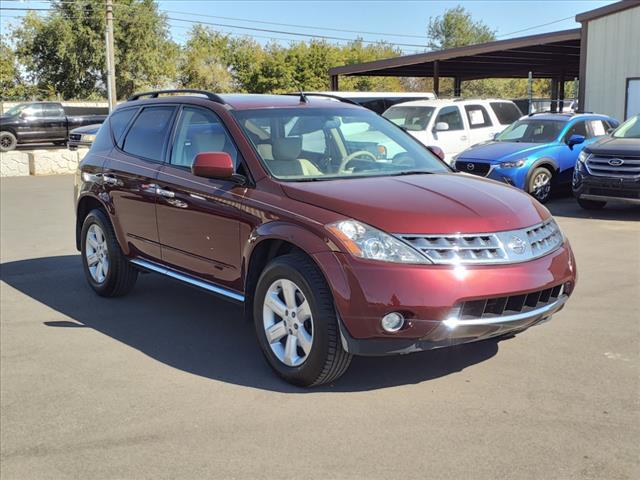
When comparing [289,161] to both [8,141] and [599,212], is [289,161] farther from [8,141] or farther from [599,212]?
[8,141]

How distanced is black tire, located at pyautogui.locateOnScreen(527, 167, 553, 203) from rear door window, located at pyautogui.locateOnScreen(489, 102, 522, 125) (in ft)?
14.2

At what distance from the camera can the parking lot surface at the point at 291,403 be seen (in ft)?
11.0

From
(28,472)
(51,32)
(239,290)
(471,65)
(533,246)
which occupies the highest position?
(51,32)

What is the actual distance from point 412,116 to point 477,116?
4.89 feet

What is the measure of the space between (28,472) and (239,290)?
1784 millimetres

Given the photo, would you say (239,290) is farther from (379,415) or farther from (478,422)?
(478,422)

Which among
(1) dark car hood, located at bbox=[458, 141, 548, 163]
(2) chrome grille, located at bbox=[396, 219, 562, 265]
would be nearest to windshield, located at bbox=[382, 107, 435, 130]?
(1) dark car hood, located at bbox=[458, 141, 548, 163]

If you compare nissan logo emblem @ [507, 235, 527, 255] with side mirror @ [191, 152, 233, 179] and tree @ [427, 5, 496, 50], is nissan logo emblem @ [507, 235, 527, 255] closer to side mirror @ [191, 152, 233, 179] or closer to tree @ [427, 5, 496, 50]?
side mirror @ [191, 152, 233, 179]

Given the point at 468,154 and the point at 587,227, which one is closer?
the point at 587,227

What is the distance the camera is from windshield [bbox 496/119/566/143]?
1286cm

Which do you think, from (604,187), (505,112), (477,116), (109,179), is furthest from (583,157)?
(109,179)

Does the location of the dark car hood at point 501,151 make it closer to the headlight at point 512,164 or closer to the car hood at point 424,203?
the headlight at point 512,164

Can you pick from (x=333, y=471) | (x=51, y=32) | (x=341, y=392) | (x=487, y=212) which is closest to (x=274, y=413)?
(x=341, y=392)

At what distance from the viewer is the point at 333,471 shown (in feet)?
10.7
